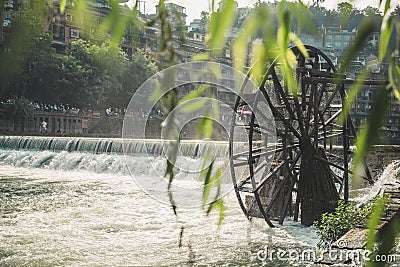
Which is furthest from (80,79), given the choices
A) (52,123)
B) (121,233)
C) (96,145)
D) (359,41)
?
(359,41)

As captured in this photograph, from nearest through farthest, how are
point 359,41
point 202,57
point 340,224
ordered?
point 359,41 < point 202,57 < point 340,224

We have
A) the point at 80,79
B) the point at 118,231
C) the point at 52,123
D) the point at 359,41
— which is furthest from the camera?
the point at 80,79

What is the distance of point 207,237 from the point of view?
298 inches

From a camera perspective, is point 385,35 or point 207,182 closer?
point 385,35

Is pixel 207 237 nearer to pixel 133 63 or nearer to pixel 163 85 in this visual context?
pixel 163 85

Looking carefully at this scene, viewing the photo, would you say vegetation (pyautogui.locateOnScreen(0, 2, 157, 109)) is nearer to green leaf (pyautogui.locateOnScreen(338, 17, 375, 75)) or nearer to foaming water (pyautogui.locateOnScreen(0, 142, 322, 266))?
foaming water (pyautogui.locateOnScreen(0, 142, 322, 266))

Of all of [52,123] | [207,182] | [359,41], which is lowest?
[207,182]

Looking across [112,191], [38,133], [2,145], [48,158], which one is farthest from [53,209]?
[38,133]

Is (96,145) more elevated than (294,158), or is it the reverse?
(96,145)

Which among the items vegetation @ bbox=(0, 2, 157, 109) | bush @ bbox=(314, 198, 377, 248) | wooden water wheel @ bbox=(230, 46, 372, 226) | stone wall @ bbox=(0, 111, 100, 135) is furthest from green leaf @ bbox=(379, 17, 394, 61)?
stone wall @ bbox=(0, 111, 100, 135)

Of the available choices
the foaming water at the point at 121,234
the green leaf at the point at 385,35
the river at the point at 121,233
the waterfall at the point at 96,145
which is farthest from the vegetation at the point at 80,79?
the green leaf at the point at 385,35

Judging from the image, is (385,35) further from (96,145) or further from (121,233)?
(96,145)

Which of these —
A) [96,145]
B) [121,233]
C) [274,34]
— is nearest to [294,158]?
[121,233]

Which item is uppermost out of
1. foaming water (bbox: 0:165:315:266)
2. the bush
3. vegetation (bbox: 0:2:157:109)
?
vegetation (bbox: 0:2:157:109)
